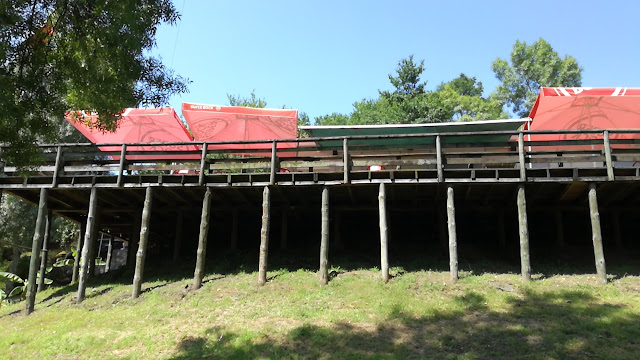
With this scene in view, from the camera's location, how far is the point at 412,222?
17484 mm

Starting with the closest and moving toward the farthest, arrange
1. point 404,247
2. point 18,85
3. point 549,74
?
point 18,85 < point 404,247 < point 549,74

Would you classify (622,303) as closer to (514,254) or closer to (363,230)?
(514,254)

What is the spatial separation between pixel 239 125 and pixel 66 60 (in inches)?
309

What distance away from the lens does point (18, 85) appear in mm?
7809

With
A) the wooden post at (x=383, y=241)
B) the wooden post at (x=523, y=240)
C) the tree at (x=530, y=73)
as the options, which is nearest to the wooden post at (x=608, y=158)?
the wooden post at (x=523, y=240)

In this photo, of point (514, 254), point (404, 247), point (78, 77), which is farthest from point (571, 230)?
point (78, 77)

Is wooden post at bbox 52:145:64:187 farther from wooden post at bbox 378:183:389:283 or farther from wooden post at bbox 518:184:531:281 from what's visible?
wooden post at bbox 518:184:531:281

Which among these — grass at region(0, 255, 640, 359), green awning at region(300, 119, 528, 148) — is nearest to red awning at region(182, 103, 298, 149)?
green awning at region(300, 119, 528, 148)

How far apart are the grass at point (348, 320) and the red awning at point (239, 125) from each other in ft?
15.2

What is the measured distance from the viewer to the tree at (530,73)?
39938 mm

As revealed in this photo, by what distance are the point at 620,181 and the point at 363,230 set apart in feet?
27.6

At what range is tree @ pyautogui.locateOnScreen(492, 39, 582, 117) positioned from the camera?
1572 inches

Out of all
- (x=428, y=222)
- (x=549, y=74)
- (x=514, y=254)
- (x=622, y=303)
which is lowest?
(x=622, y=303)

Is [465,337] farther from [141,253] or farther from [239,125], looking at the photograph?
[239,125]
